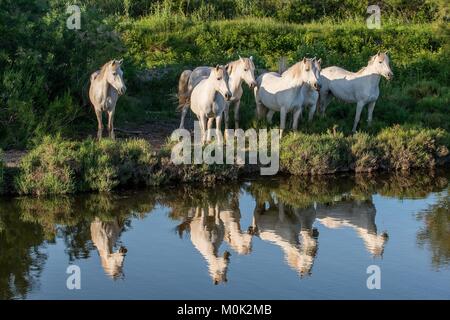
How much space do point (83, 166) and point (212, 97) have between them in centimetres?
284

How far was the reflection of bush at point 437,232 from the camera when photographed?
12.0 metres

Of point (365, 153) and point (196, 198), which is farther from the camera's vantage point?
point (365, 153)

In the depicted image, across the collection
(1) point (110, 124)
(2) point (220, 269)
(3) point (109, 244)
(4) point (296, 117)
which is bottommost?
(2) point (220, 269)

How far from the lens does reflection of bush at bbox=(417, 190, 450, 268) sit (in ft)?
39.2

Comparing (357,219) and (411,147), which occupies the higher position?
(411,147)

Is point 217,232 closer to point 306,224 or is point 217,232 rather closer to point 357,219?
point 306,224

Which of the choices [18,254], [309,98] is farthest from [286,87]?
[18,254]

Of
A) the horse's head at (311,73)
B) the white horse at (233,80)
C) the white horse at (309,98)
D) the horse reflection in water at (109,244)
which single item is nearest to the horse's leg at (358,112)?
the white horse at (309,98)

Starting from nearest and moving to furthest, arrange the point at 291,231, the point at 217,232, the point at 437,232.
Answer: the point at 437,232 → the point at 217,232 → the point at 291,231

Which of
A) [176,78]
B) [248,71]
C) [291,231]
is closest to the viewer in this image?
[291,231]

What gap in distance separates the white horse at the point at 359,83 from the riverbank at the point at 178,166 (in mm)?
906

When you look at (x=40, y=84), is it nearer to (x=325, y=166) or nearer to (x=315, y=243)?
(x=325, y=166)

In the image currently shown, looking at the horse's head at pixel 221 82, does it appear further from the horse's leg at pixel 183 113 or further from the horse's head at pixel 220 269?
the horse's head at pixel 220 269

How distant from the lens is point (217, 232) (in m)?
13.3
